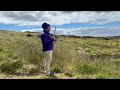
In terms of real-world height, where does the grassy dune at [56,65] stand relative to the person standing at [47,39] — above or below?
below

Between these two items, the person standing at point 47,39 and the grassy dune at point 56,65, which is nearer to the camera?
the person standing at point 47,39

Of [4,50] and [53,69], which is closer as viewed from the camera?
[53,69]

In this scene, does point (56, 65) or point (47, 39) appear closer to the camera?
point (47, 39)

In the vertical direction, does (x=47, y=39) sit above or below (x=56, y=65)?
above

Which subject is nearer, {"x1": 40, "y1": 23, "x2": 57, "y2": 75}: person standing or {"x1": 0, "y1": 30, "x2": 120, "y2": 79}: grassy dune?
{"x1": 40, "y1": 23, "x2": 57, "y2": 75}: person standing

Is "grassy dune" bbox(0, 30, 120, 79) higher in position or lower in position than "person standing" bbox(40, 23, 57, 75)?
lower
